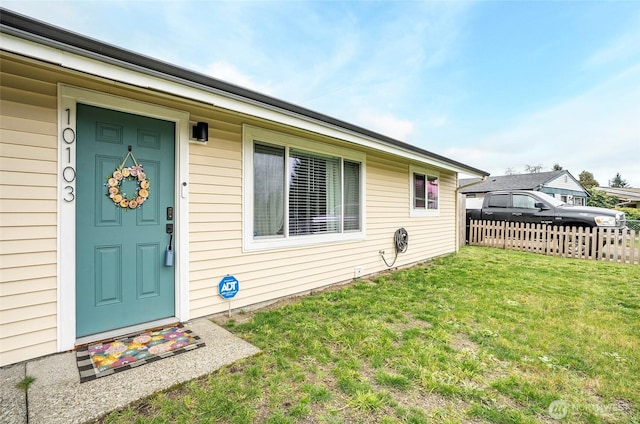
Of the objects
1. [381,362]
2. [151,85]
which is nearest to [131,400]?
[381,362]

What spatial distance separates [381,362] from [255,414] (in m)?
1.13

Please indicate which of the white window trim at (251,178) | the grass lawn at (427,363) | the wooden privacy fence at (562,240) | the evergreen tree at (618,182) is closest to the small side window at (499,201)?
the wooden privacy fence at (562,240)

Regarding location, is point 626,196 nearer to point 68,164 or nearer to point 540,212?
point 540,212

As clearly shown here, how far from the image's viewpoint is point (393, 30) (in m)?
9.51

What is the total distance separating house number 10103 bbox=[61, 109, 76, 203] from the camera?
8.04 feet

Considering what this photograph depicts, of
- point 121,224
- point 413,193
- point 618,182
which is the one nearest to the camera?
point 121,224

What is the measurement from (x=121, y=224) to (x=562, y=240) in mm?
10174

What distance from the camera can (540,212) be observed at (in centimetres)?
902

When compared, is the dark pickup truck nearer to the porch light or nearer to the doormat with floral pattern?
the porch light

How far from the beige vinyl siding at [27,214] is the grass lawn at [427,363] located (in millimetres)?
1264

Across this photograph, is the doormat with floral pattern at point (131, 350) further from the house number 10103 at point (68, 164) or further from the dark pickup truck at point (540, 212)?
the dark pickup truck at point (540, 212)

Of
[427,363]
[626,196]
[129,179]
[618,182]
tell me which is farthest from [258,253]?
[618,182]

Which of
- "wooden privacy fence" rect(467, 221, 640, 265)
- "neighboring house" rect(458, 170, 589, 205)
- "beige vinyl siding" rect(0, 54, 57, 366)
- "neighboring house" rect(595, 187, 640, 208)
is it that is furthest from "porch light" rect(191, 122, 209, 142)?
"neighboring house" rect(595, 187, 640, 208)

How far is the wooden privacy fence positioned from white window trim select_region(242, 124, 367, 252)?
6797 millimetres
